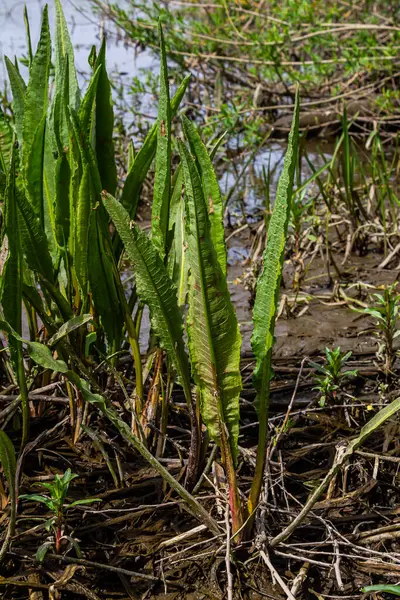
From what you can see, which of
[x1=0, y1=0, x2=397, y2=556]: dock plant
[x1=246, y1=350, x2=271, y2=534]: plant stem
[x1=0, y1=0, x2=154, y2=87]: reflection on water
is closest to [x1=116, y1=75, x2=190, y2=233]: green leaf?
[x1=0, y1=0, x2=397, y2=556]: dock plant

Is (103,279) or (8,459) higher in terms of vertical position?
(103,279)

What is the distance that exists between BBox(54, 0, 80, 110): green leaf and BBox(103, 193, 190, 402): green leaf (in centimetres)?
60

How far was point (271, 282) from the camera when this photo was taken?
127 cm

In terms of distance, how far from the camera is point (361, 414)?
6.30ft

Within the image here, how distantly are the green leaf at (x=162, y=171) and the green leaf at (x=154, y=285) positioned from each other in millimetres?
189

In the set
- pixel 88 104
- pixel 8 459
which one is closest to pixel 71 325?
pixel 8 459

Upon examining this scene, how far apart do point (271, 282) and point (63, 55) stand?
2.85 feet

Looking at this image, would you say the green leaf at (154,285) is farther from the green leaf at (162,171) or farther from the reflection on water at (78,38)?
the reflection on water at (78,38)

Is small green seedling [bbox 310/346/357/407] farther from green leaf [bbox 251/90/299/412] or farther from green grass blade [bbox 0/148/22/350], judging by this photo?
green grass blade [bbox 0/148/22/350]

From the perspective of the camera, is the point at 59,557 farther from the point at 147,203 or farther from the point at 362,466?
the point at 147,203

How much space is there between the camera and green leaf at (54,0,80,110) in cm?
172

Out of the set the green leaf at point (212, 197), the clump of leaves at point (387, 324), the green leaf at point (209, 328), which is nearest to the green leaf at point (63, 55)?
the green leaf at point (212, 197)

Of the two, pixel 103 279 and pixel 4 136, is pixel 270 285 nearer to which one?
pixel 103 279

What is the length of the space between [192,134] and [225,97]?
16.1ft
